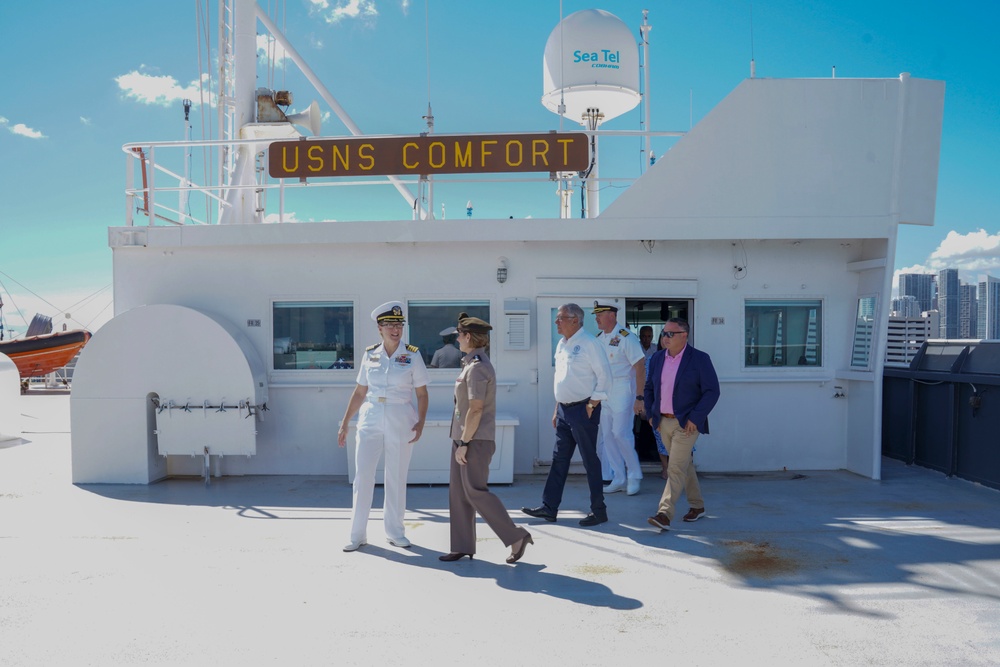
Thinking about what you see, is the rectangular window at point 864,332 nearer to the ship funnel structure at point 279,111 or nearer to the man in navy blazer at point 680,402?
the man in navy blazer at point 680,402

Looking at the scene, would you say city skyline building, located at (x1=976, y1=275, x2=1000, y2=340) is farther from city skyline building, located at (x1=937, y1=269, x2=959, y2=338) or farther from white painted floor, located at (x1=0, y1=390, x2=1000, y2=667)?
white painted floor, located at (x1=0, y1=390, x2=1000, y2=667)

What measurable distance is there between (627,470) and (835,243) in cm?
365

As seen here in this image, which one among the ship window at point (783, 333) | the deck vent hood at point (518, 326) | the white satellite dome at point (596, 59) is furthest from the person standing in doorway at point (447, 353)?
the white satellite dome at point (596, 59)

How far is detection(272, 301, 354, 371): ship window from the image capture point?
8289mm

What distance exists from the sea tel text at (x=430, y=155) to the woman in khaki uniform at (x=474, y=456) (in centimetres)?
317

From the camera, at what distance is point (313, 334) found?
8.30m

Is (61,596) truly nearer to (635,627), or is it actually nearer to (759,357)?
(635,627)

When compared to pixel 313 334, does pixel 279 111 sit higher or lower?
higher

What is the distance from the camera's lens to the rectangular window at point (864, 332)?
8.10 m

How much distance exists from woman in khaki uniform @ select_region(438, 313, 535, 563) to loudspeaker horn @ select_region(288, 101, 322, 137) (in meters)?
5.71

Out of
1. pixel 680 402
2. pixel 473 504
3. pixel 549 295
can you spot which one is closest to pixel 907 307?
pixel 549 295

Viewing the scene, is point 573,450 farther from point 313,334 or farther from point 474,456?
point 313,334

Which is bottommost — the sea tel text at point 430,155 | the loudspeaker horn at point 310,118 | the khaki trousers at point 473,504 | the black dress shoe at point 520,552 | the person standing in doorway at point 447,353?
the black dress shoe at point 520,552

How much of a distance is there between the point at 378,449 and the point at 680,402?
7.89ft
